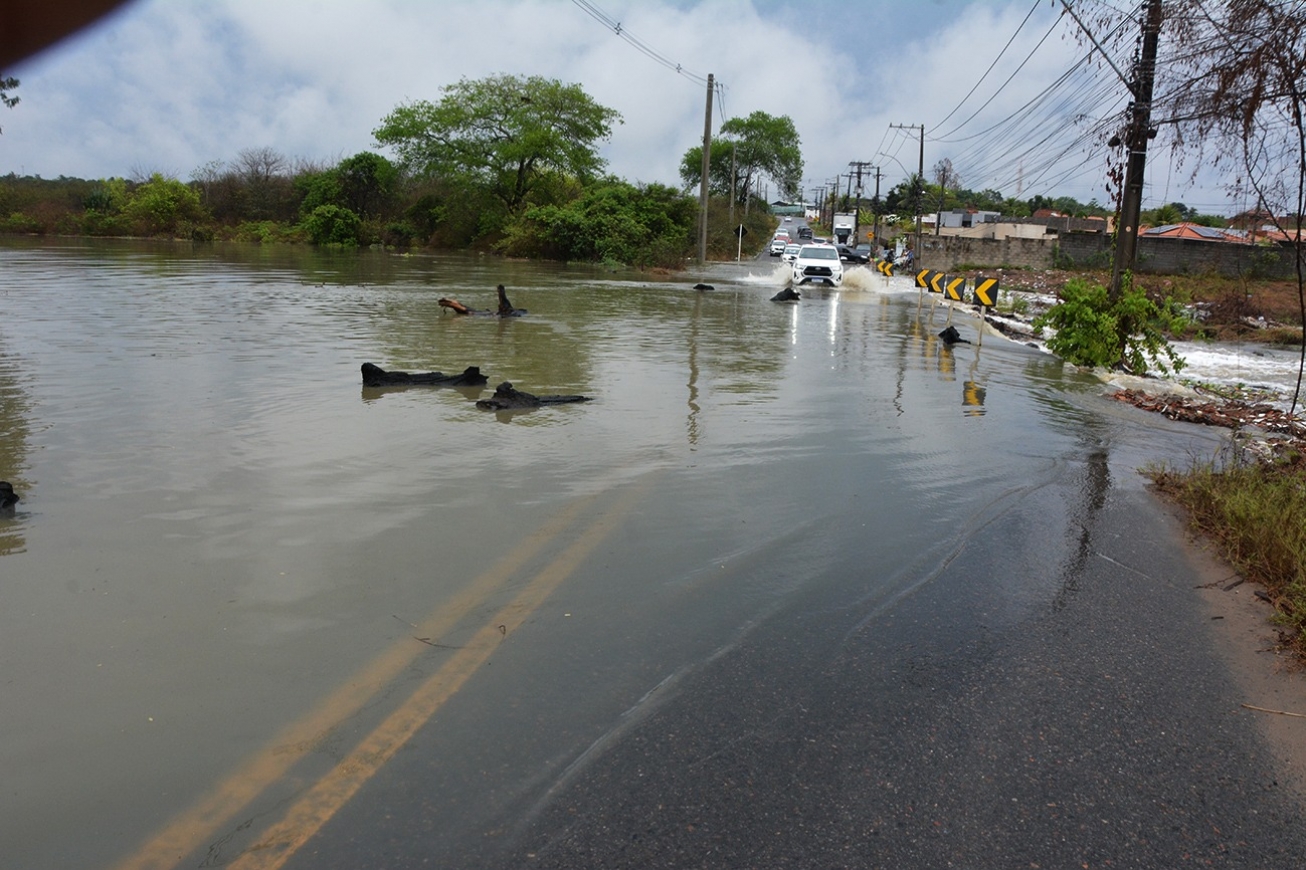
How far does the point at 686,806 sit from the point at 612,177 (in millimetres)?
67964

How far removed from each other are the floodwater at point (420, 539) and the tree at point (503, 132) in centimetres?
5222

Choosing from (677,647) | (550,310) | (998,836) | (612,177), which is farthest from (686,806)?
(612,177)

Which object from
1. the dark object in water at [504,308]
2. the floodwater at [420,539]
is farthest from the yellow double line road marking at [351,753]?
the dark object in water at [504,308]

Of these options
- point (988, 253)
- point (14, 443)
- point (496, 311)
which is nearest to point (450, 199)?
point (988, 253)

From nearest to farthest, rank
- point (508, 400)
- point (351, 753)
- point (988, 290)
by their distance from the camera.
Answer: point (351, 753) → point (508, 400) → point (988, 290)

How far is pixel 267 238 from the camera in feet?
235

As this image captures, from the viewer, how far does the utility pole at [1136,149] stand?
49.0 feet

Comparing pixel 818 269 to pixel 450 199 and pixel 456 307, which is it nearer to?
pixel 456 307

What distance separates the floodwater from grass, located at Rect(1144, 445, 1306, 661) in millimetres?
950

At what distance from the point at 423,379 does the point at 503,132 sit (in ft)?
188

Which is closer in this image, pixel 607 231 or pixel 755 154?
pixel 607 231

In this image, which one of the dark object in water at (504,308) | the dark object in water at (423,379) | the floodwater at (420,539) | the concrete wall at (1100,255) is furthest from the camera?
the concrete wall at (1100,255)

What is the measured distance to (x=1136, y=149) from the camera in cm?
1572

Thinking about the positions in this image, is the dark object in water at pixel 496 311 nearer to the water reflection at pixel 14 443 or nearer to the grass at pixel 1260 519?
the water reflection at pixel 14 443
